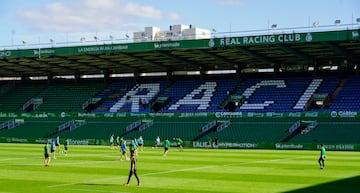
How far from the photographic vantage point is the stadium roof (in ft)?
203

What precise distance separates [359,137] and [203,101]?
23512 millimetres

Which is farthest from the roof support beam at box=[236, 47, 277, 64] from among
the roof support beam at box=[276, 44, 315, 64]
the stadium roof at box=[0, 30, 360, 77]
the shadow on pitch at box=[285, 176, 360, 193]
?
the shadow on pitch at box=[285, 176, 360, 193]

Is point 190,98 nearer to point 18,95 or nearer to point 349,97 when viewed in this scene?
point 349,97

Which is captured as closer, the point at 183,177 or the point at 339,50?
the point at 183,177

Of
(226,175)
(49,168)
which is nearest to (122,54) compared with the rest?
(49,168)

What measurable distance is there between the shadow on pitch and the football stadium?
11152mm

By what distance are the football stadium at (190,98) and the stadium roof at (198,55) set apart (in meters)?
0.13

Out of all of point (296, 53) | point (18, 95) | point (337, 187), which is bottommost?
point (337, 187)

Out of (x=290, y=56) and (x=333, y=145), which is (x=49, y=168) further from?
(x=290, y=56)

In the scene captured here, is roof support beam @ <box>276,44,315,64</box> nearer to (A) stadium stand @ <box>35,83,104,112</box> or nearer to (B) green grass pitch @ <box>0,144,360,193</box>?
(B) green grass pitch @ <box>0,144,360,193</box>

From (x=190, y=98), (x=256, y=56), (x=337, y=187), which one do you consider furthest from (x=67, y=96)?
(x=337, y=187)

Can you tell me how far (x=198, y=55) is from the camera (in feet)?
238

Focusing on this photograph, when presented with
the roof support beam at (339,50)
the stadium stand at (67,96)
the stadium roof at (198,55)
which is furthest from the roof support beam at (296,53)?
the stadium stand at (67,96)

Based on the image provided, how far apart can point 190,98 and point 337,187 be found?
175 ft
